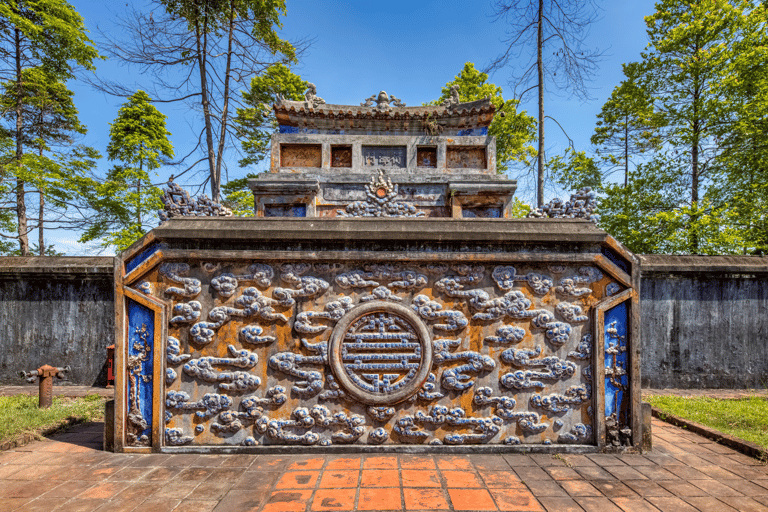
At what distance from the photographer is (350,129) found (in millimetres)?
9383

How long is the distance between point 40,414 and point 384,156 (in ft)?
26.7

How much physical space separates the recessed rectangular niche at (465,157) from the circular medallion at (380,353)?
644cm

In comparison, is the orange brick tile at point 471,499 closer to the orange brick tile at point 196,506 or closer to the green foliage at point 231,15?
the orange brick tile at point 196,506

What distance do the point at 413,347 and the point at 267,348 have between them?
159cm

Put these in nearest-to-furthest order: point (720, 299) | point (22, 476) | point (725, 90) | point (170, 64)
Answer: point (22, 476)
point (720, 299)
point (725, 90)
point (170, 64)

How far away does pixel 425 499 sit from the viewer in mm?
2812

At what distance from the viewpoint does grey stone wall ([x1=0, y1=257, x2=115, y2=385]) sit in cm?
737

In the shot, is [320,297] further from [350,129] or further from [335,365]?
[350,129]

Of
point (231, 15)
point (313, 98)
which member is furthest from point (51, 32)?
point (313, 98)

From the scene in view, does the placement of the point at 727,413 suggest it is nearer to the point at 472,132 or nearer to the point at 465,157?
the point at 465,157

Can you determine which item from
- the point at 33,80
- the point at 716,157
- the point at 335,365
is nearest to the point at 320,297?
the point at 335,365

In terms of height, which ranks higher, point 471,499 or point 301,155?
point 301,155

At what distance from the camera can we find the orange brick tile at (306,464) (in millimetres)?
3363

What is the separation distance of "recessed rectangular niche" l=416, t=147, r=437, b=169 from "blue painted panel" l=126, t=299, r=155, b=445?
23.7 feet
